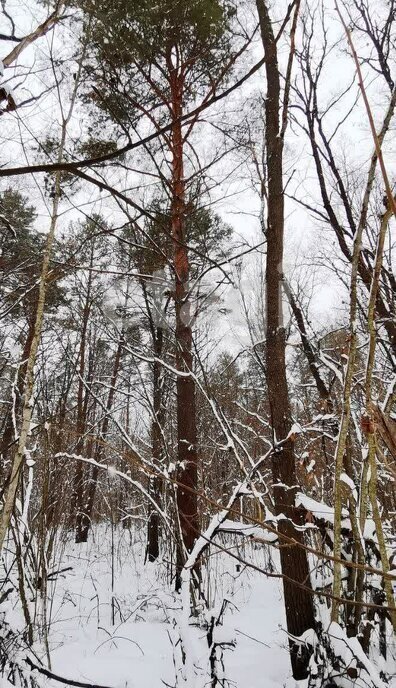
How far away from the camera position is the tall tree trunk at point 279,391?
2.36m

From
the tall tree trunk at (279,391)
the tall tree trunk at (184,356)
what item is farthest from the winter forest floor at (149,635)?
the tall tree trunk at (184,356)

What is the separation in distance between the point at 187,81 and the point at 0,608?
6.54 metres

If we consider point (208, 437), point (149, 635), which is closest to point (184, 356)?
point (208, 437)

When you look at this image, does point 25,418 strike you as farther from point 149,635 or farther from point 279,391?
point 149,635

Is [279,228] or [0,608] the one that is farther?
[279,228]

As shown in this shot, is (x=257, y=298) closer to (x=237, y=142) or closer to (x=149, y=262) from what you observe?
(x=149, y=262)

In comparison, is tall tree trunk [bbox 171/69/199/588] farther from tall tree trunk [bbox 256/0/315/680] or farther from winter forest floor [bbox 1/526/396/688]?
tall tree trunk [bbox 256/0/315/680]

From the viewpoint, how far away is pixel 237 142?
5.86 m

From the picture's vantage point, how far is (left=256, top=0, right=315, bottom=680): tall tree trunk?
2.36 meters

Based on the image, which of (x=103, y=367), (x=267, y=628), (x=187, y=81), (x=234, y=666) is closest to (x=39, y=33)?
(x=234, y=666)

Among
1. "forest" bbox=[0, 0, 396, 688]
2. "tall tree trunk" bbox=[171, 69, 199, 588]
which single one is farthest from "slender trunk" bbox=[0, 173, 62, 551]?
"tall tree trunk" bbox=[171, 69, 199, 588]

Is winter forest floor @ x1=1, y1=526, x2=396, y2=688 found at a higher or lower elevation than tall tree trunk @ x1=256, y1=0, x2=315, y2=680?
lower

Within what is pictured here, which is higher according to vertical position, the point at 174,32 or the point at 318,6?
the point at 318,6

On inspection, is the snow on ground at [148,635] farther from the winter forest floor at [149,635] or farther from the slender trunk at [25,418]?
the slender trunk at [25,418]
